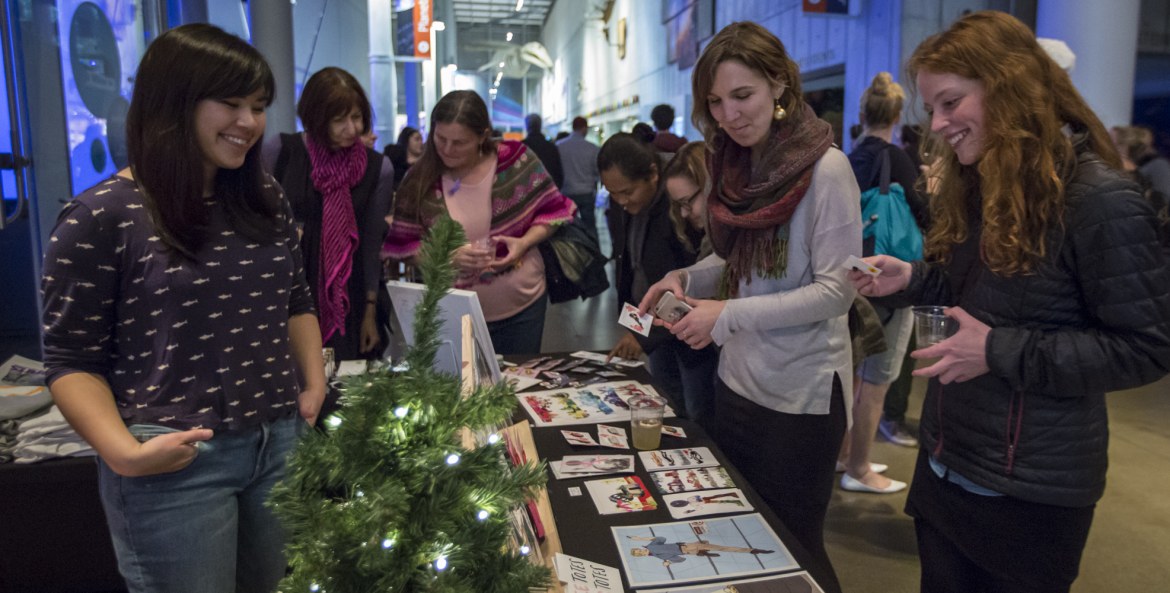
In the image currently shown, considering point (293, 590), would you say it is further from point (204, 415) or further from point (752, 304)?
point (752, 304)

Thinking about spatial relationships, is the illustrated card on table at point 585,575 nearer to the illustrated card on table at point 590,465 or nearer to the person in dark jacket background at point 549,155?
the illustrated card on table at point 590,465

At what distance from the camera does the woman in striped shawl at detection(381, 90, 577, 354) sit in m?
2.57

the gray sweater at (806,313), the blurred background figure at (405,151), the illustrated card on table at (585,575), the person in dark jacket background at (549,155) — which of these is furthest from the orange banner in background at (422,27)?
the illustrated card on table at (585,575)

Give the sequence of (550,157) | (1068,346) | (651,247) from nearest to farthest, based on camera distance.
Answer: (1068,346) → (651,247) → (550,157)

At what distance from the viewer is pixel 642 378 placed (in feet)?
7.80

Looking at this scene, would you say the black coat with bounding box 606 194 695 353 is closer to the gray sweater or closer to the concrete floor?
the gray sweater

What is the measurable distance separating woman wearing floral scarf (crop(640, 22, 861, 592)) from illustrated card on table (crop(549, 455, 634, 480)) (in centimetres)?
27

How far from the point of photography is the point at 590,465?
170 cm

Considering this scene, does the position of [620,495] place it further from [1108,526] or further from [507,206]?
[1108,526]

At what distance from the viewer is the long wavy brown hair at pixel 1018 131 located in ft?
3.93

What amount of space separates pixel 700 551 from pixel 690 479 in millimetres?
294

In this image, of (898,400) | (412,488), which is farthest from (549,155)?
(412,488)

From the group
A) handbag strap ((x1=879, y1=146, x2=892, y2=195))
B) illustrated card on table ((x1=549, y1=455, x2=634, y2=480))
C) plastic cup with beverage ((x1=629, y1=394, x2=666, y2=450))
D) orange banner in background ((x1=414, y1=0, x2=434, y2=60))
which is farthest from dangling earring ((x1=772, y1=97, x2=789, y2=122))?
orange banner in background ((x1=414, y1=0, x2=434, y2=60))

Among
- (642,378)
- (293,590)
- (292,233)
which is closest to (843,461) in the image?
(642,378)
